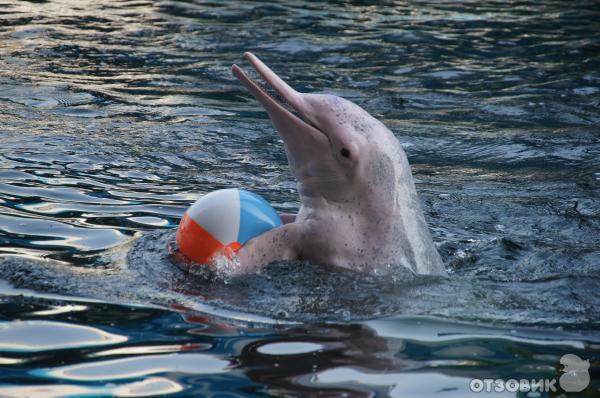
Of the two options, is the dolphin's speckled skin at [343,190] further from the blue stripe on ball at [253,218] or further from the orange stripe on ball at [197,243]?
the orange stripe on ball at [197,243]

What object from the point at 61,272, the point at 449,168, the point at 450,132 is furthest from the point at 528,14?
the point at 61,272

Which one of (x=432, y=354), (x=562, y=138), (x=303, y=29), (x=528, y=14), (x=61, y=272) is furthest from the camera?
(x=528, y=14)

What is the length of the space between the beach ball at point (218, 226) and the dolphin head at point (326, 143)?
42 cm

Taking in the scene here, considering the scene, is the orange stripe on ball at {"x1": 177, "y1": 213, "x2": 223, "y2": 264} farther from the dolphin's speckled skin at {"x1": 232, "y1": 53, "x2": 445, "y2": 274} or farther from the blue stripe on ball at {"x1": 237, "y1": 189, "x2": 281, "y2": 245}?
the dolphin's speckled skin at {"x1": 232, "y1": 53, "x2": 445, "y2": 274}

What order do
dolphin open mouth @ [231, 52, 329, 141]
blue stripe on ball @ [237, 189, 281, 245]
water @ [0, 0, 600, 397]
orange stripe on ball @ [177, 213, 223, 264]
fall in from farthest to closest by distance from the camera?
dolphin open mouth @ [231, 52, 329, 141] → blue stripe on ball @ [237, 189, 281, 245] → orange stripe on ball @ [177, 213, 223, 264] → water @ [0, 0, 600, 397]

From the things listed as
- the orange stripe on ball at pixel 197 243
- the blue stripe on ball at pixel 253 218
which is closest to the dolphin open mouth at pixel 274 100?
the blue stripe on ball at pixel 253 218

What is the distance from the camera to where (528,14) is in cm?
1609

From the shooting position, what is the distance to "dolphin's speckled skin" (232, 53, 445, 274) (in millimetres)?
5523

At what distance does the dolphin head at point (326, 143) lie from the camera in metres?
5.58

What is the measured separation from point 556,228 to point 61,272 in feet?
12.0

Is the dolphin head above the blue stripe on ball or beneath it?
above

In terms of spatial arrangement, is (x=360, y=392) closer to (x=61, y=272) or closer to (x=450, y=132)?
(x=61, y=272)

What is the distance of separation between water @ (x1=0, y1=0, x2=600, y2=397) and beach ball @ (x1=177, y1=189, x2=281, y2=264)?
0.56 ft

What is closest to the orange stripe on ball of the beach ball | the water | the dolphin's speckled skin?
the beach ball
